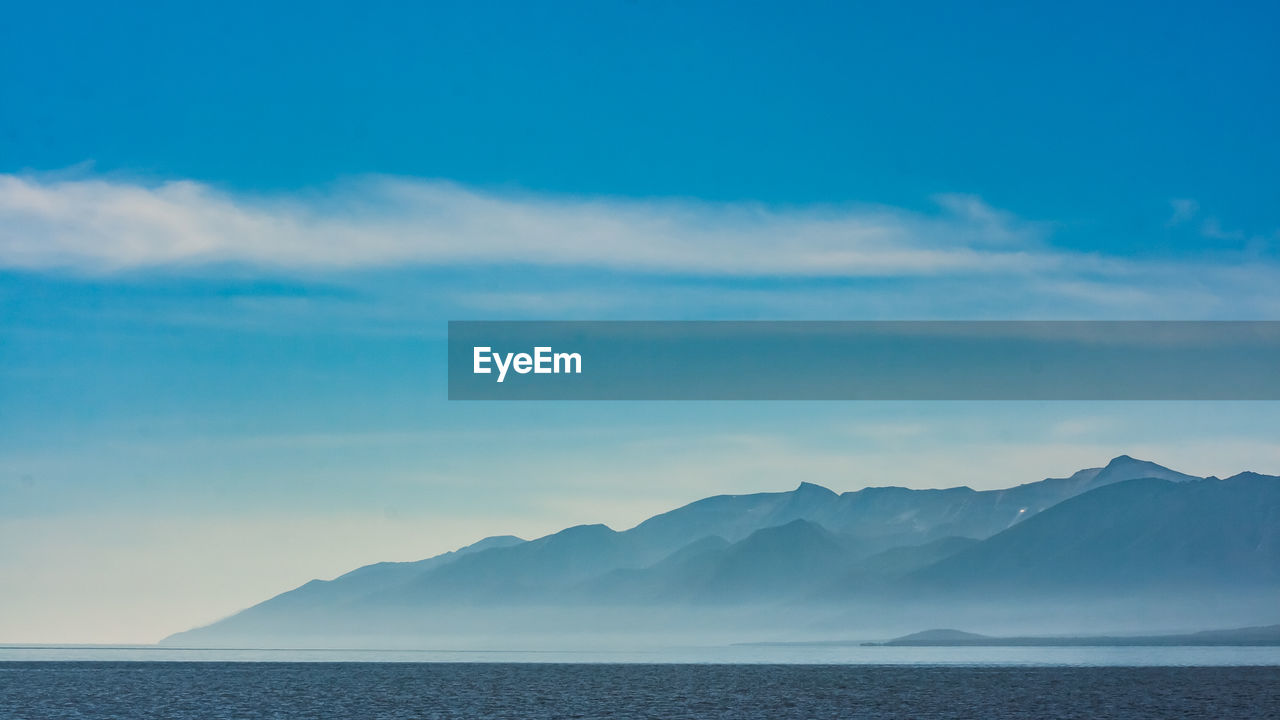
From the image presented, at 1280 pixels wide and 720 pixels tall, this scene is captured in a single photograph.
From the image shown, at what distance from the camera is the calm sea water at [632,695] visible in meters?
66.3

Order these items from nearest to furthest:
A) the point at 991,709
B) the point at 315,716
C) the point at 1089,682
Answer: the point at 315,716
the point at 991,709
the point at 1089,682

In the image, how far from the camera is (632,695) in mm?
84062

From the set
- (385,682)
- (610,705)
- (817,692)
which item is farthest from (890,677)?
(610,705)

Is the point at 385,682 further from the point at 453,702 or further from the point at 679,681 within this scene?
the point at 453,702

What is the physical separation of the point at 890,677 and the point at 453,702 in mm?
48212

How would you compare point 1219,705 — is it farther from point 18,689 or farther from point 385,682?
point 18,689

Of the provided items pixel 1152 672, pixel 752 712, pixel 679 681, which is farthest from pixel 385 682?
pixel 1152 672

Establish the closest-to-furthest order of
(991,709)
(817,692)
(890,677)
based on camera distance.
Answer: (991,709)
(817,692)
(890,677)

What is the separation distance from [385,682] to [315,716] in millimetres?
40888

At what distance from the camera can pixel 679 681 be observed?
105250 mm

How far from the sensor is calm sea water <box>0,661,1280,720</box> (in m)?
66.3

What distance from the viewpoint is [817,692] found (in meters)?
88.4

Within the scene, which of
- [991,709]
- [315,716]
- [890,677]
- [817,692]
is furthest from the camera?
[890,677]

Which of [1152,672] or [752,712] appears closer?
[752,712]
